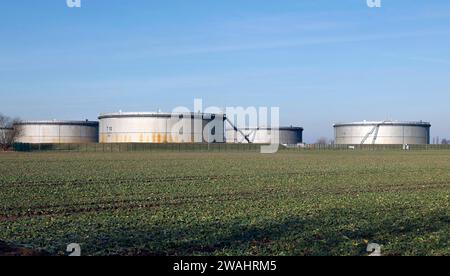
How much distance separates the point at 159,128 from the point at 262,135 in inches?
1387

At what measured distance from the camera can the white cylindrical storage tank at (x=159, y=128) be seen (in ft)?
340

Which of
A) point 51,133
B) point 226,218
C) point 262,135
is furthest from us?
point 262,135

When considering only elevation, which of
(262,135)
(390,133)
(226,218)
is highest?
(390,133)

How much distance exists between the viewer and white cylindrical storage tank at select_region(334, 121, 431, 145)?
126188 millimetres

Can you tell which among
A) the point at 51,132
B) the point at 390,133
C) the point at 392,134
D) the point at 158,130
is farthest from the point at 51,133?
the point at 392,134

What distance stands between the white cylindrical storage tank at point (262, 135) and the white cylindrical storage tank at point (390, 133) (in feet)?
→ 49.4

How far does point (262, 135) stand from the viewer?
132625 mm

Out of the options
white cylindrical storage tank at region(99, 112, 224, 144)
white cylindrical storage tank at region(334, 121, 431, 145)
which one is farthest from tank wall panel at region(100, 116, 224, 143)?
white cylindrical storage tank at region(334, 121, 431, 145)

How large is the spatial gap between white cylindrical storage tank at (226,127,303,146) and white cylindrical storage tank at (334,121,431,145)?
49.4ft

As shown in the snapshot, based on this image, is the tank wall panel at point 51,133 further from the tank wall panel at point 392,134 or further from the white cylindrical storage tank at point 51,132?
the tank wall panel at point 392,134

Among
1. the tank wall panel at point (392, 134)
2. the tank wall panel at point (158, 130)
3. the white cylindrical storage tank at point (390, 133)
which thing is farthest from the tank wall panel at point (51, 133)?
the white cylindrical storage tank at point (390, 133)

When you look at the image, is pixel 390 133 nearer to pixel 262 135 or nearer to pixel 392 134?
pixel 392 134
